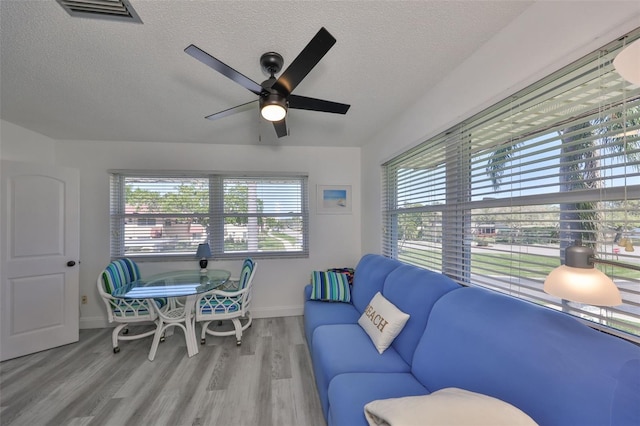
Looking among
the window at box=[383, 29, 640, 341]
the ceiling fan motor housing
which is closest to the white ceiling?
the ceiling fan motor housing

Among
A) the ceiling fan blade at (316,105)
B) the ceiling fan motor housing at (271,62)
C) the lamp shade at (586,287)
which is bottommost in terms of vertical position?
the lamp shade at (586,287)

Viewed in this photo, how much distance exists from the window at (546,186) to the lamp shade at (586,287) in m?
0.17

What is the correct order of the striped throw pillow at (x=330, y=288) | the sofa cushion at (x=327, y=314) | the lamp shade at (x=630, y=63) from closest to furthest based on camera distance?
1. the lamp shade at (x=630, y=63)
2. the sofa cushion at (x=327, y=314)
3. the striped throw pillow at (x=330, y=288)

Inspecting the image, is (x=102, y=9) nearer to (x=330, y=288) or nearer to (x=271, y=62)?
(x=271, y=62)

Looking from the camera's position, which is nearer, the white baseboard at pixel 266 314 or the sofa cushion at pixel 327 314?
the sofa cushion at pixel 327 314

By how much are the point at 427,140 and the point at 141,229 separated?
3.66 meters

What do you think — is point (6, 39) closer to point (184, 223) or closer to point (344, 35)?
point (344, 35)

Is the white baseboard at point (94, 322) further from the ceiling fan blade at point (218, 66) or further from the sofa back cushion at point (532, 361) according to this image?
the sofa back cushion at point (532, 361)

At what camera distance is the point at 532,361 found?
960 mm

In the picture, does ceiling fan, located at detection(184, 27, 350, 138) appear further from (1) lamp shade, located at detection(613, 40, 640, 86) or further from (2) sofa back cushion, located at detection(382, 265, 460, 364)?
(2) sofa back cushion, located at detection(382, 265, 460, 364)

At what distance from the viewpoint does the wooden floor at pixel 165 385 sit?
176 centimetres

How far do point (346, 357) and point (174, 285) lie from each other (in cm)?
200

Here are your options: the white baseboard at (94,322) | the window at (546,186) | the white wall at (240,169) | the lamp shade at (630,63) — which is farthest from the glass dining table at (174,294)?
the lamp shade at (630,63)

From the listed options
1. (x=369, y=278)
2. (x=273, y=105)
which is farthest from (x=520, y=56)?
(x=369, y=278)
